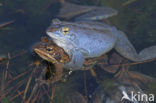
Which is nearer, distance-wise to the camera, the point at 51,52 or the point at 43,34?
the point at 51,52

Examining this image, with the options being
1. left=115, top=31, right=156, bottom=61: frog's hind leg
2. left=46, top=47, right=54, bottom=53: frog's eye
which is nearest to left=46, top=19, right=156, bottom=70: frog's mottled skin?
left=115, top=31, right=156, bottom=61: frog's hind leg

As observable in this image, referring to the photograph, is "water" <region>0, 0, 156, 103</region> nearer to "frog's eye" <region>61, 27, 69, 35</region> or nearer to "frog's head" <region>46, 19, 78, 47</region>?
"frog's head" <region>46, 19, 78, 47</region>

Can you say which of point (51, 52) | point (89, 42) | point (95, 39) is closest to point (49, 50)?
point (51, 52)

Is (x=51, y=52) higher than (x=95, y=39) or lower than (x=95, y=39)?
lower

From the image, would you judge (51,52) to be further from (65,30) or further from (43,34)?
(43,34)

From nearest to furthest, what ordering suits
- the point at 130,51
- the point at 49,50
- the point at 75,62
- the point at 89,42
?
the point at 49,50
the point at 75,62
the point at 89,42
the point at 130,51

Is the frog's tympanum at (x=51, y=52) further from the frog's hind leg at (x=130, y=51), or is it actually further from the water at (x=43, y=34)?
the frog's hind leg at (x=130, y=51)

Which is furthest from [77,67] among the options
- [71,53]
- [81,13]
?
[81,13]
